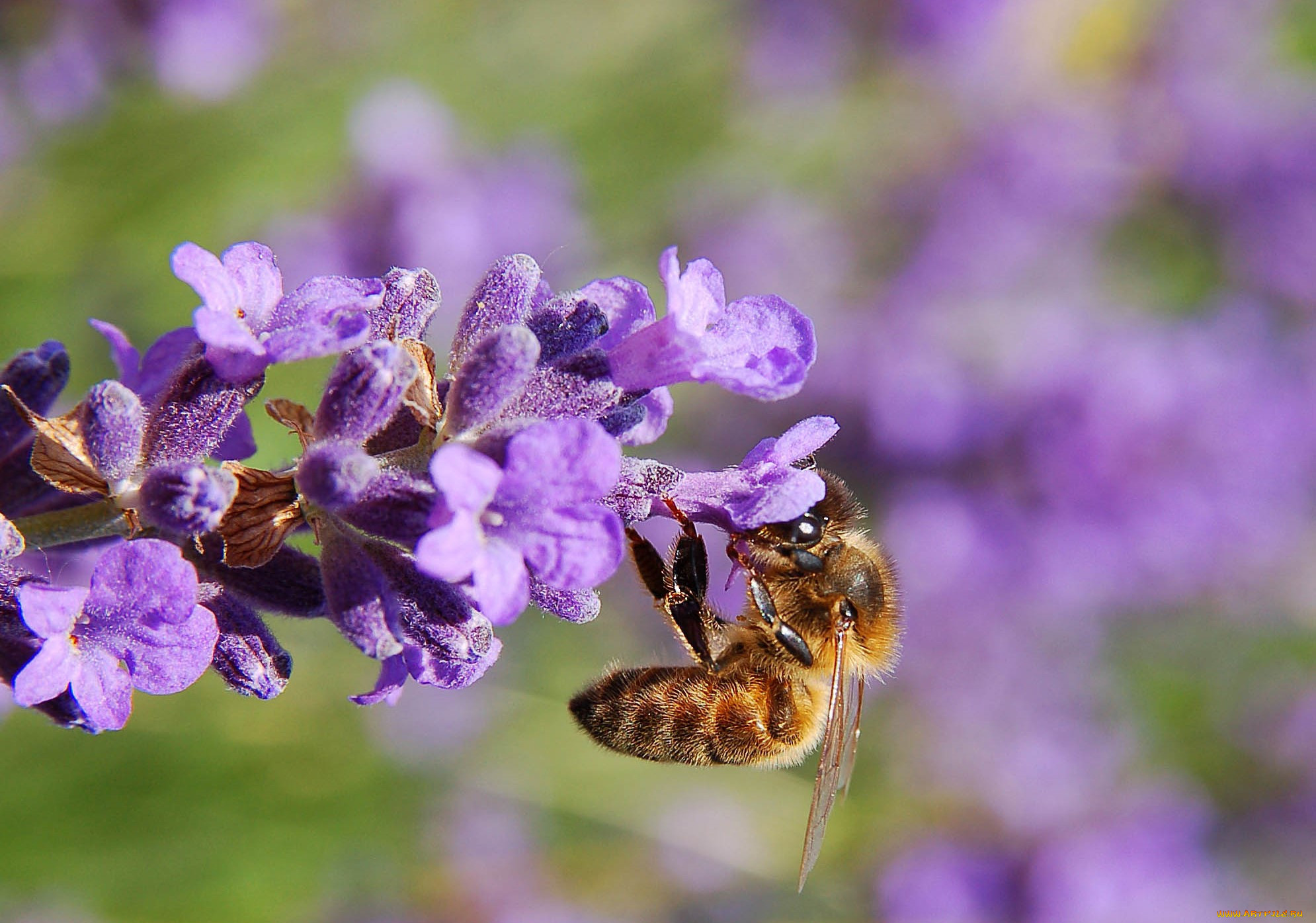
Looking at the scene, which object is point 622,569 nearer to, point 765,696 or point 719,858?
point 719,858

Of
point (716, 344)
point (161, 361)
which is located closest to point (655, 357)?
point (716, 344)

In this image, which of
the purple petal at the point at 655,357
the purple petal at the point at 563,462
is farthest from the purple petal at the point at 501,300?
the purple petal at the point at 563,462

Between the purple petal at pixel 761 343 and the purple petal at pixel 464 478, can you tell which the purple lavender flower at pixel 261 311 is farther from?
the purple petal at pixel 761 343

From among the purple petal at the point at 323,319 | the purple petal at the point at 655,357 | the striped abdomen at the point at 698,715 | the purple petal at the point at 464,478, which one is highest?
the purple petal at the point at 323,319

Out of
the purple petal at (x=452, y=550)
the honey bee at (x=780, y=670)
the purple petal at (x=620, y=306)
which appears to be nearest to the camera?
the purple petal at (x=452, y=550)

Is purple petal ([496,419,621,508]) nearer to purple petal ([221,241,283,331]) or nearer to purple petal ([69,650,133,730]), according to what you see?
purple petal ([221,241,283,331])

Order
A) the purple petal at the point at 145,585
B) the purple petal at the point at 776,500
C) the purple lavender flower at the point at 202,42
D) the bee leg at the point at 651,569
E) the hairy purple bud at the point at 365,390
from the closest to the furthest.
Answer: the purple petal at the point at 145,585 → the hairy purple bud at the point at 365,390 → the purple petal at the point at 776,500 → the bee leg at the point at 651,569 → the purple lavender flower at the point at 202,42

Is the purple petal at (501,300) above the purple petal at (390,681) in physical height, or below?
above
